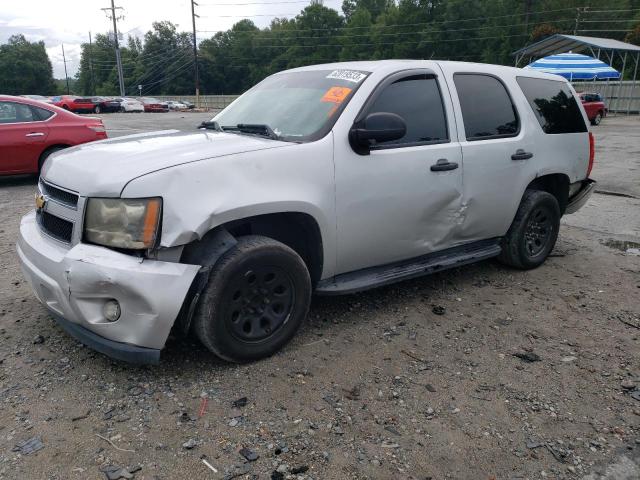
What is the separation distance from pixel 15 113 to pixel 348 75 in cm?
707

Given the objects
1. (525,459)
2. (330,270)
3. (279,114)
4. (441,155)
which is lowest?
(525,459)

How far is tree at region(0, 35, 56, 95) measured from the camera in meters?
95.5

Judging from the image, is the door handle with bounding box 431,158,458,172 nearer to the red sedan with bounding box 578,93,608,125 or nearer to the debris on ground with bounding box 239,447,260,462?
the debris on ground with bounding box 239,447,260,462

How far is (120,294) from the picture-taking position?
2.76 m

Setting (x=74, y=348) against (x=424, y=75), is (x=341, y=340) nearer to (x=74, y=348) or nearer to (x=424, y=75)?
(x=74, y=348)

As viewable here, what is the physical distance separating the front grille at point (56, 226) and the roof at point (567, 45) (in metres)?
34.2

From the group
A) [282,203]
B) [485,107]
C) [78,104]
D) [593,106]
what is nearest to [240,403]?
[282,203]

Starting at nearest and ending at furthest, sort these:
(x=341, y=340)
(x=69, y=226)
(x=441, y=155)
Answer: (x=69, y=226), (x=341, y=340), (x=441, y=155)

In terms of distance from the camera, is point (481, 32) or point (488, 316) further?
point (481, 32)

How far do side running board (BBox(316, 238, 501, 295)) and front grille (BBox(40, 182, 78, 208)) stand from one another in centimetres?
155

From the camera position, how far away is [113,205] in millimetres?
2830

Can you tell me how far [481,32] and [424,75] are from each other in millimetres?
67250

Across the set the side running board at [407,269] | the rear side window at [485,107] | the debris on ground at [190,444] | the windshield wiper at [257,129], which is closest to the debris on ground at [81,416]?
the debris on ground at [190,444]

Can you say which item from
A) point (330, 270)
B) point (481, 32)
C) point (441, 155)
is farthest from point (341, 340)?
point (481, 32)
